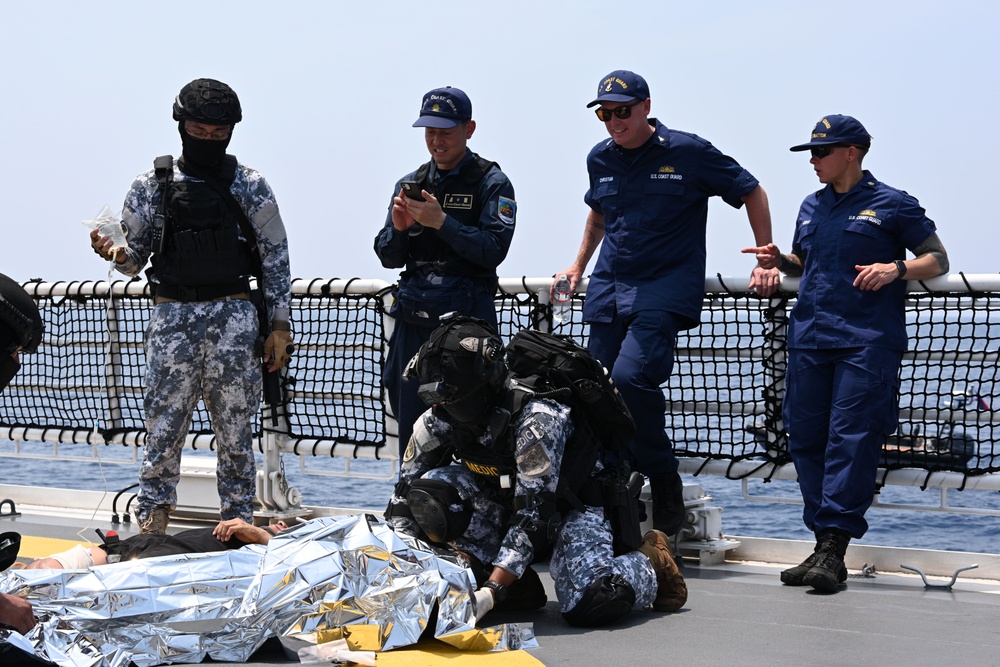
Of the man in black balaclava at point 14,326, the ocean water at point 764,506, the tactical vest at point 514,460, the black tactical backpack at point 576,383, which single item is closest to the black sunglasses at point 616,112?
the black tactical backpack at point 576,383

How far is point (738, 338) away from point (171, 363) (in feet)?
8.42

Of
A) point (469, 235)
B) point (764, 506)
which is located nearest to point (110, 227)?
point (469, 235)

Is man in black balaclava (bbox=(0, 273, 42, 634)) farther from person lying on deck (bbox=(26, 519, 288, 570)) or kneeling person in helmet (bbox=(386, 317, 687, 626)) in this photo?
kneeling person in helmet (bbox=(386, 317, 687, 626))

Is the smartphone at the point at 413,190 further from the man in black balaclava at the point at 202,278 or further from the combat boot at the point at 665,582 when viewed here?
the combat boot at the point at 665,582

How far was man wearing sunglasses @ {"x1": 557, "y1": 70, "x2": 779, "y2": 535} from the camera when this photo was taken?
17.0ft

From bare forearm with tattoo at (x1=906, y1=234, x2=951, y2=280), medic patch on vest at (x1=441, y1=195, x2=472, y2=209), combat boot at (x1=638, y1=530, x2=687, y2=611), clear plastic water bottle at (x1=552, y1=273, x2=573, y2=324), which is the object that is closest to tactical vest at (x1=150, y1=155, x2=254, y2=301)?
medic patch on vest at (x1=441, y1=195, x2=472, y2=209)

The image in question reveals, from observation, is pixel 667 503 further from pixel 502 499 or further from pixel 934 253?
pixel 934 253

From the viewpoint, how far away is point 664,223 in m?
5.24

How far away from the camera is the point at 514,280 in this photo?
598cm

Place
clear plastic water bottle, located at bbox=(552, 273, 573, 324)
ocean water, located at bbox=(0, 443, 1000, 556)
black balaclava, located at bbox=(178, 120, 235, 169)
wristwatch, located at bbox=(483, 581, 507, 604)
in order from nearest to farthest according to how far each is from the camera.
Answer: wristwatch, located at bbox=(483, 581, 507, 604) → black balaclava, located at bbox=(178, 120, 235, 169) → clear plastic water bottle, located at bbox=(552, 273, 573, 324) → ocean water, located at bbox=(0, 443, 1000, 556)

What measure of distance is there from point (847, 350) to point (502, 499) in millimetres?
1536

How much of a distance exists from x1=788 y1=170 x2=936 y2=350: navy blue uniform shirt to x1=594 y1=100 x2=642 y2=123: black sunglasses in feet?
3.14

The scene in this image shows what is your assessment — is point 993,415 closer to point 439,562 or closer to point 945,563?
point 945,563

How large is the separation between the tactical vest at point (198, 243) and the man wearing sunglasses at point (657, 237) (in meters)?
1.57
